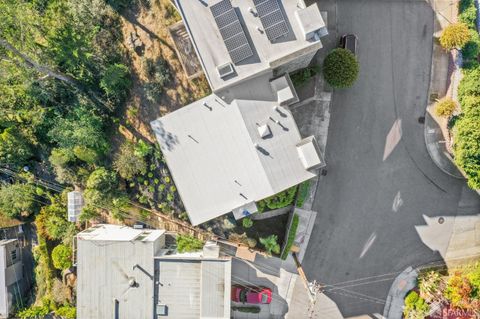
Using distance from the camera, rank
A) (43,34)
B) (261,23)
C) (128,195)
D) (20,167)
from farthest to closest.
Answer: (20,167), (128,195), (43,34), (261,23)

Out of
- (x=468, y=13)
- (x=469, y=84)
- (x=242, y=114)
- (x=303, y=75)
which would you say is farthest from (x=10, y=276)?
(x=468, y=13)

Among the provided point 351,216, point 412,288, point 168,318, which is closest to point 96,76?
point 168,318

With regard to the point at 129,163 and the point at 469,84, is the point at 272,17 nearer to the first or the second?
the point at 129,163

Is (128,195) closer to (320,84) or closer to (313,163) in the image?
(313,163)

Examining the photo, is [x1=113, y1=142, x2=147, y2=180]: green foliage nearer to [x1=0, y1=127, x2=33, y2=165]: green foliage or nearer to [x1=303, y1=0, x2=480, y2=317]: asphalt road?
[x1=0, y1=127, x2=33, y2=165]: green foliage

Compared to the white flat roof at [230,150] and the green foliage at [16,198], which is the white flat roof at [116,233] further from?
the green foliage at [16,198]

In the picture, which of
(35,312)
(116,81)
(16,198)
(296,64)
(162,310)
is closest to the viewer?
(296,64)
